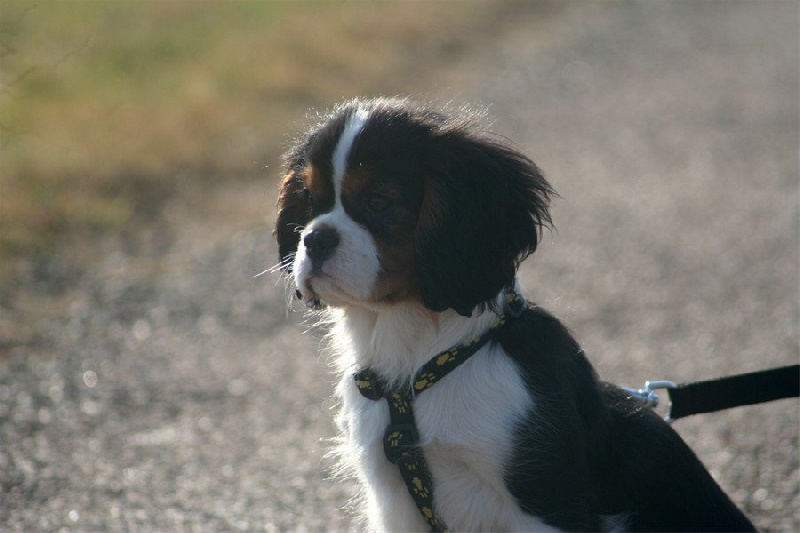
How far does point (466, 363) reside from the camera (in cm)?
310

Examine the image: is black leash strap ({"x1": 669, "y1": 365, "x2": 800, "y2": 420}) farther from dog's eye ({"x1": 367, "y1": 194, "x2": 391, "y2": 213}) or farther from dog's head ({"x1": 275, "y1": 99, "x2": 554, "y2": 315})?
dog's eye ({"x1": 367, "y1": 194, "x2": 391, "y2": 213})

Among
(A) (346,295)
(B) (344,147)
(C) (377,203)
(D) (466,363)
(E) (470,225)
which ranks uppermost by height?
(B) (344,147)

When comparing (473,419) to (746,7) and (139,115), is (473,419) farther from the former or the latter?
(746,7)

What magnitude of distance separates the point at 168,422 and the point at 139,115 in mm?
5691

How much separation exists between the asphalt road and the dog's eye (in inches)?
54.6

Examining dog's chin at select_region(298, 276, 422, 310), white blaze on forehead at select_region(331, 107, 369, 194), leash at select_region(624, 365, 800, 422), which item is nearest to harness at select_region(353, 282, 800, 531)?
leash at select_region(624, 365, 800, 422)

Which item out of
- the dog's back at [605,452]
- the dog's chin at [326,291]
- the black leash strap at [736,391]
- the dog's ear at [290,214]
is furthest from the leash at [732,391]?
the dog's ear at [290,214]

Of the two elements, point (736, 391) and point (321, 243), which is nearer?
point (321, 243)

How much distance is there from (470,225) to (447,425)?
576 mm

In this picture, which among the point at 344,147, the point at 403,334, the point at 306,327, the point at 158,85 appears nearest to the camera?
the point at 344,147

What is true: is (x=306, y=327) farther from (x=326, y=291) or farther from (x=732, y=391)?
(x=732, y=391)

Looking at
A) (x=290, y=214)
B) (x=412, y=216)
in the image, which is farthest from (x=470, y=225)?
(x=290, y=214)

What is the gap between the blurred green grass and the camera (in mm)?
7801

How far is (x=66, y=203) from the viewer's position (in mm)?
7805
